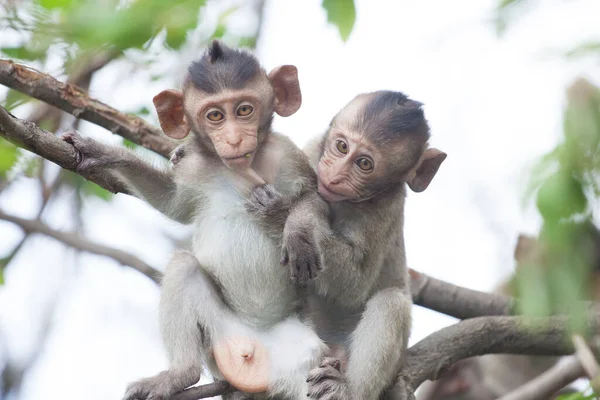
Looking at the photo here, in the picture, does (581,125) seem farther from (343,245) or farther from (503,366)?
(503,366)

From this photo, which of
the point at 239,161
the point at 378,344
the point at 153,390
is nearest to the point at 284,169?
the point at 239,161

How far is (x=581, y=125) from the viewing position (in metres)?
2.68

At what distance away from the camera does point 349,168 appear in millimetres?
5965

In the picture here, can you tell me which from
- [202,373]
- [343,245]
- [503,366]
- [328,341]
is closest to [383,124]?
[343,245]

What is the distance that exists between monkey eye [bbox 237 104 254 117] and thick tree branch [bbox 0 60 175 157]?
5.85 ft

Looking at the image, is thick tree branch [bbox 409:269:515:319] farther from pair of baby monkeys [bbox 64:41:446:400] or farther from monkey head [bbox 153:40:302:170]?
monkey head [bbox 153:40:302:170]

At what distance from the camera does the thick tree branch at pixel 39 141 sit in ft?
16.6

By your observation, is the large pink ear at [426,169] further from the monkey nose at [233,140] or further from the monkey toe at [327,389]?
the monkey toe at [327,389]

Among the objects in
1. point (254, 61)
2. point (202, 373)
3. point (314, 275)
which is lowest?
point (202, 373)

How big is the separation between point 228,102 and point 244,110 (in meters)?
0.14

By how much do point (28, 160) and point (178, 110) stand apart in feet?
6.92

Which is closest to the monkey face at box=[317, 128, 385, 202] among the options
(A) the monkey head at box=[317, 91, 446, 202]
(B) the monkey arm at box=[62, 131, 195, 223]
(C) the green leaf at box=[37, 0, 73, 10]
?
(A) the monkey head at box=[317, 91, 446, 202]

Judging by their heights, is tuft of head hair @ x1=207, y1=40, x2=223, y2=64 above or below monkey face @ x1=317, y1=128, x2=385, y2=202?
above

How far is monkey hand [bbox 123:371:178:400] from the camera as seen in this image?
5336 millimetres
